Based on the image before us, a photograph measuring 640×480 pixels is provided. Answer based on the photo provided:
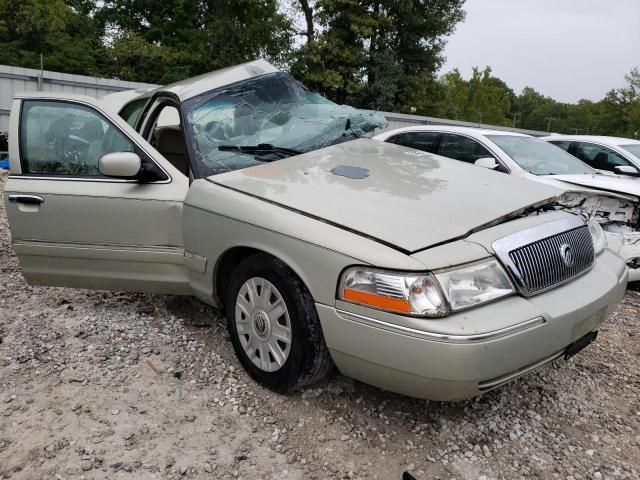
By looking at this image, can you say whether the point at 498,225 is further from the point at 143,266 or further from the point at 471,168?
the point at 143,266

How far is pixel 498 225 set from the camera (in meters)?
2.45

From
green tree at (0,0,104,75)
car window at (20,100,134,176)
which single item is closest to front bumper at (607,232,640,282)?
car window at (20,100,134,176)

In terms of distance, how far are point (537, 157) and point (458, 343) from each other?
446 centimetres

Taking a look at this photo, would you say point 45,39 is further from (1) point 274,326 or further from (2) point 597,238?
(2) point 597,238

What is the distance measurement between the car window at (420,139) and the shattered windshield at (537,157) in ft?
2.15

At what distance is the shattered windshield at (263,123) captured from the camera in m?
3.18

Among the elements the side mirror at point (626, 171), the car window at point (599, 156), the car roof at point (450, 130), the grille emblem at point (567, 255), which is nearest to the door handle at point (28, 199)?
the grille emblem at point (567, 255)

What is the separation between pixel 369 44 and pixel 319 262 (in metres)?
25.5

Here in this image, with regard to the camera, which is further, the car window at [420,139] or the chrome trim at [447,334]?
the car window at [420,139]

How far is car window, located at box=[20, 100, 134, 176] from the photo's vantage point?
10.9 ft

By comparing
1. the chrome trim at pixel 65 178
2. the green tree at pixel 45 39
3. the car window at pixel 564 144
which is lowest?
the chrome trim at pixel 65 178

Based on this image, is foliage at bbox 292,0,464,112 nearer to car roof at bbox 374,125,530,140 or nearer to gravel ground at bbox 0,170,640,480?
car roof at bbox 374,125,530,140

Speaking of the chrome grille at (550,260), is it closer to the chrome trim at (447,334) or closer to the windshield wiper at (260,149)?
the chrome trim at (447,334)

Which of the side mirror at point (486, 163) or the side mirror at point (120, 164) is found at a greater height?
the side mirror at point (486, 163)
